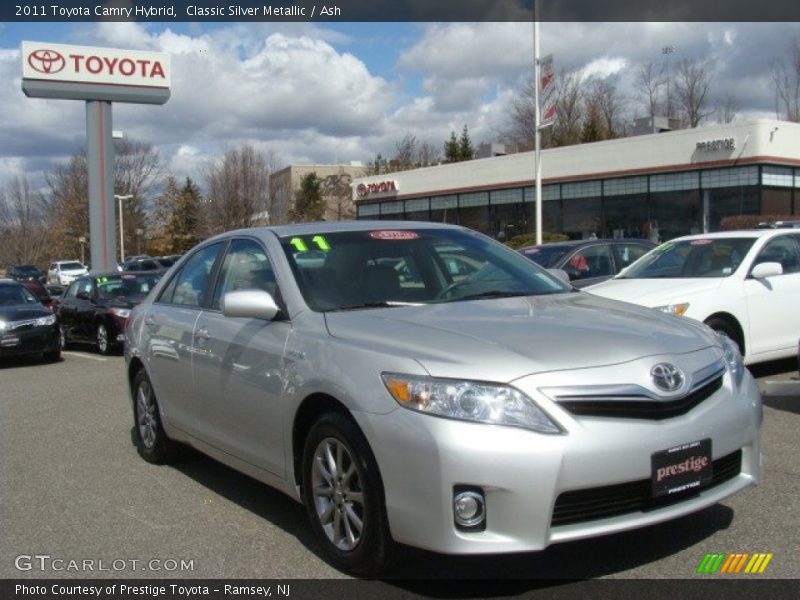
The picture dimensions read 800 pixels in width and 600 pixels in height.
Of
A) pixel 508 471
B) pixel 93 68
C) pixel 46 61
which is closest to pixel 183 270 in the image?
Answer: pixel 508 471

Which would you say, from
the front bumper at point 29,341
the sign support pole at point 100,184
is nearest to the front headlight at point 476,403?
the front bumper at point 29,341

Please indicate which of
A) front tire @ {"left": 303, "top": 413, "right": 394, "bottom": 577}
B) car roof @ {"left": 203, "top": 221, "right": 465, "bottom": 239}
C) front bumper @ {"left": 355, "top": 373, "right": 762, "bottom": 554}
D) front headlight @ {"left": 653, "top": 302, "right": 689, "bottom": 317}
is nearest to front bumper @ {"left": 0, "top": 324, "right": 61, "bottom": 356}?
car roof @ {"left": 203, "top": 221, "right": 465, "bottom": 239}

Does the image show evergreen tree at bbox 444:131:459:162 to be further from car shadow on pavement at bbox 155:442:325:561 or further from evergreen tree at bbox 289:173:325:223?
car shadow on pavement at bbox 155:442:325:561

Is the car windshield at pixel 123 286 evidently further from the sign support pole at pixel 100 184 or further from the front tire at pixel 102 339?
the sign support pole at pixel 100 184

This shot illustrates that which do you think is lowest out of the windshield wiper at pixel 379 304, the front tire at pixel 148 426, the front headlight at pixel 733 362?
the front tire at pixel 148 426

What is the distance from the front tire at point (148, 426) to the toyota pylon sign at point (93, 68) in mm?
30788

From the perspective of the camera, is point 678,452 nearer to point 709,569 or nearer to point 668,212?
point 709,569

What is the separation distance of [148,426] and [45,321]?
365 inches

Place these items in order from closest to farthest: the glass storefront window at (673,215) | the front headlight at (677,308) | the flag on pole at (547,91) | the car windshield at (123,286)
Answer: the front headlight at (677,308) < the car windshield at (123,286) < the flag on pole at (547,91) < the glass storefront window at (673,215)

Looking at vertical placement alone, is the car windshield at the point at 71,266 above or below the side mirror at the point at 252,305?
above

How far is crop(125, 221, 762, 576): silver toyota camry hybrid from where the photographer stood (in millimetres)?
3484

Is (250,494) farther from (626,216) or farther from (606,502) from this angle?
(626,216)

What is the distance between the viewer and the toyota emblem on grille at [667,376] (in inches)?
145

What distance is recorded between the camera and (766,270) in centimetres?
848
